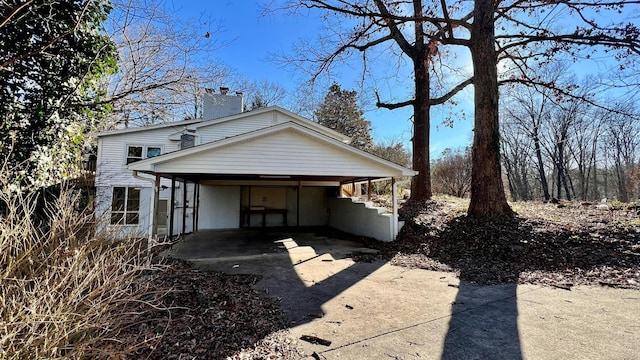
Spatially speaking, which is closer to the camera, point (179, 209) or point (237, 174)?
point (237, 174)

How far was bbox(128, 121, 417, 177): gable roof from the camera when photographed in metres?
7.00

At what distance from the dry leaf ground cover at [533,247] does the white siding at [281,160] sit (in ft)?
7.17

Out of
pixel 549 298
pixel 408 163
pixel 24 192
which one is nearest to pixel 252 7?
pixel 24 192

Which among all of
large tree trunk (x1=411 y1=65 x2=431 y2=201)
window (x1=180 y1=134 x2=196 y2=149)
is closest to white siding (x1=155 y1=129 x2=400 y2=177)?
large tree trunk (x1=411 y1=65 x2=431 y2=201)

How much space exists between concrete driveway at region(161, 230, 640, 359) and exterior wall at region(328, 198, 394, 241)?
2.72 meters

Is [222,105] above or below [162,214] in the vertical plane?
above

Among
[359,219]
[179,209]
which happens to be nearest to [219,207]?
[179,209]

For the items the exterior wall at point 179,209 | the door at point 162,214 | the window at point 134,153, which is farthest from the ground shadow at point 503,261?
the window at point 134,153

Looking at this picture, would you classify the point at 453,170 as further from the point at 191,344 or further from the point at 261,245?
the point at 191,344

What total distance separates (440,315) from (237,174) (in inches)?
243

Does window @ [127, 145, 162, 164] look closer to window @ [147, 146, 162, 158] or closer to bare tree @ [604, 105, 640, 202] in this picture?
window @ [147, 146, 162, 158]

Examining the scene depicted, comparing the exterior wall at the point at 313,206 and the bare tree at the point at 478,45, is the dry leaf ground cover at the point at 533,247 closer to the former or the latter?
the bare tree at the point at 478,45

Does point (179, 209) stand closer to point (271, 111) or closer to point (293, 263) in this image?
point (271, 111)

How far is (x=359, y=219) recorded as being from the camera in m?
10.7
